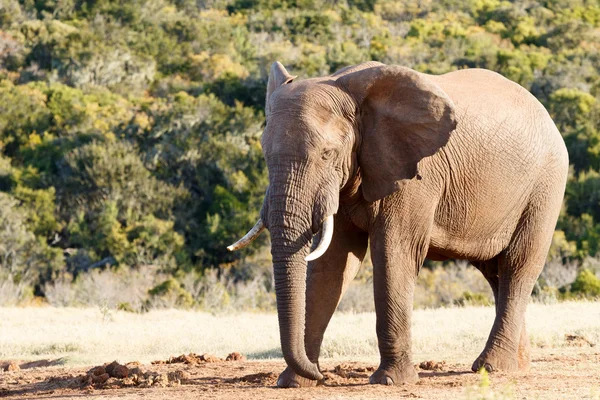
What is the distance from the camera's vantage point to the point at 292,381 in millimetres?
9172

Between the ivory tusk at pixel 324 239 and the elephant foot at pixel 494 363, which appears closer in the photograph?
the ivory tusk at pixel 324 239

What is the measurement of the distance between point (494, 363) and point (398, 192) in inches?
79.7

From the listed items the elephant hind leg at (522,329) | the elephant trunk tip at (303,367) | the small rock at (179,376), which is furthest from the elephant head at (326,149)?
the elephant hind leg at (522,329)

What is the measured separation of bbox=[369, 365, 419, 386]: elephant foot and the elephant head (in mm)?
670

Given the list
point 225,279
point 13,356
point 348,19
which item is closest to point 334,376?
point 13,356

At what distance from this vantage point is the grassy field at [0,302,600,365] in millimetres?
13852

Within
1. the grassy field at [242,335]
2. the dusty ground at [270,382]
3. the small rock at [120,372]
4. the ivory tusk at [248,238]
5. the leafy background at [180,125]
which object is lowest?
the dusty ground at [270,382]

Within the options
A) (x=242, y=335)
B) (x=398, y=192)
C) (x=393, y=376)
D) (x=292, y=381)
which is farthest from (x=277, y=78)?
(x=242, y=335)

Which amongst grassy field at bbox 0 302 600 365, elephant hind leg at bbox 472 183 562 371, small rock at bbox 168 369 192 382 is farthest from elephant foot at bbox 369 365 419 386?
grassy field at bbox 0 302 600 365

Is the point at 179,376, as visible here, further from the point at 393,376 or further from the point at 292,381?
the point at 393,376

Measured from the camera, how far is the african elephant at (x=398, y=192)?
833cm

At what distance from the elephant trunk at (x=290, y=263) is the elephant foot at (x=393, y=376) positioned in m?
0.88

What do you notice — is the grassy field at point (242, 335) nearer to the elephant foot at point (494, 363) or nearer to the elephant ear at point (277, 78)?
the elephant foot at point (494, 363)

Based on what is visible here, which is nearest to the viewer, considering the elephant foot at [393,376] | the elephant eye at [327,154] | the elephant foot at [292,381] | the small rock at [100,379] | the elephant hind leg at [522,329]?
the elephant eye at [327,154]
